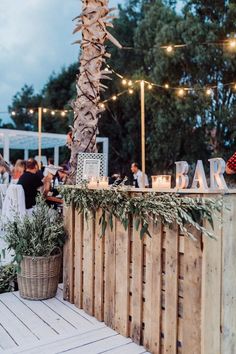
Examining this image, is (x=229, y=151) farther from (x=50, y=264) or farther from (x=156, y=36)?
(x=50, y=264)

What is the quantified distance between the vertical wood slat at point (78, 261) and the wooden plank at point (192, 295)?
1.10 meters

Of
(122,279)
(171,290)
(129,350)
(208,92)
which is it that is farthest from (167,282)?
(208,92)

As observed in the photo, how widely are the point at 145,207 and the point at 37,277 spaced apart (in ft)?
4.29

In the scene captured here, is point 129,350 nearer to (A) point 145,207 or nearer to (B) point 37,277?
(A) point 145,207

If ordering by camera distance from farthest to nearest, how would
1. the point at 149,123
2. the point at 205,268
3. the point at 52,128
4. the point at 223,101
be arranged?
the point at 52,128
the point at 149,123
the point at 223,101
the point at 205,268

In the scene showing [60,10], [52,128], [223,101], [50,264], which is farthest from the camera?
[60,10]

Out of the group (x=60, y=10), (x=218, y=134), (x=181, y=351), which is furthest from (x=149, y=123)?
(x=60, y=10)

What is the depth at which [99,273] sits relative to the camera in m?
2.54

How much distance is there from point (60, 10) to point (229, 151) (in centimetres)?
1758

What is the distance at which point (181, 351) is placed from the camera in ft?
6.25

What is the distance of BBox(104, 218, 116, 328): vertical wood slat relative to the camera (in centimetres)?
240

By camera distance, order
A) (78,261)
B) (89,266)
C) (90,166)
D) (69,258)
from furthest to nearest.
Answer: (90,166), (69,258), (78,261), (89,266)

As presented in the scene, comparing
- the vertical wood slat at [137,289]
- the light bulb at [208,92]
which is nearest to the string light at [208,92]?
the light bulb at [208,92]

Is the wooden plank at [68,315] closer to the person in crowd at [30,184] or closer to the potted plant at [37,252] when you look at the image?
the potted plant at [37,252]
